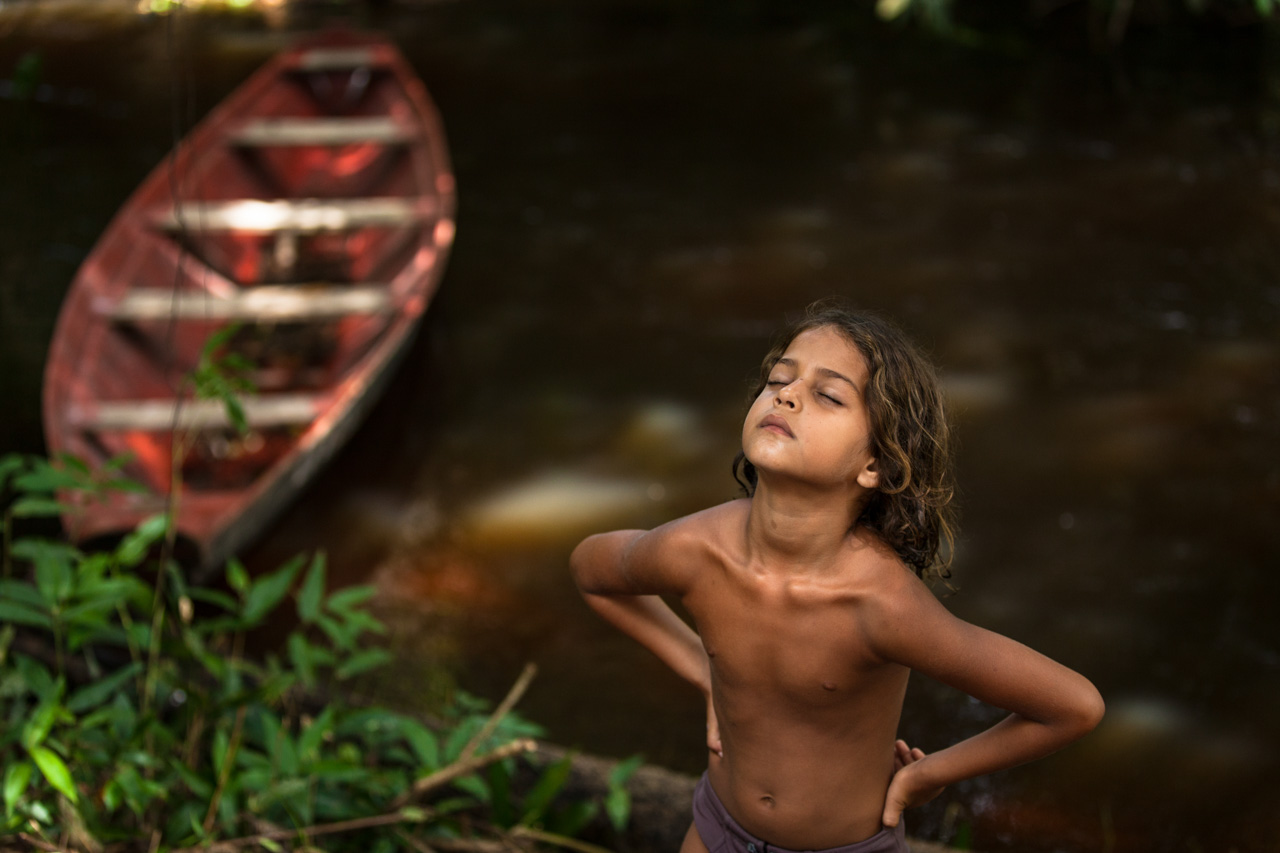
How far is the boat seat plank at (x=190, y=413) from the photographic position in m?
4.55

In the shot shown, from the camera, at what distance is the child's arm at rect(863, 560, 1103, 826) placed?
1479mm

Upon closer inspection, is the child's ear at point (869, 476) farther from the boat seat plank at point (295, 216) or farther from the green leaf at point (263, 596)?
the boat seat plank at point (295, 216)

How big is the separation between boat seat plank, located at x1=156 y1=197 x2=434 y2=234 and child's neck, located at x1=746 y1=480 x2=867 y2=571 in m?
4.65

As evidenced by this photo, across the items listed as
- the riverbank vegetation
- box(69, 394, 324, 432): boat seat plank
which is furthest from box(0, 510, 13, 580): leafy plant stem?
box(69, 394, 324, 432): boat seat plank

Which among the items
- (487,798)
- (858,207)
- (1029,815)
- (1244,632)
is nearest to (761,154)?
(858,207)

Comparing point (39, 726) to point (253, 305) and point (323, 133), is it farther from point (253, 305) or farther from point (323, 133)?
point (323, 133)

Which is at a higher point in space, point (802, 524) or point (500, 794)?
point (802, 524)

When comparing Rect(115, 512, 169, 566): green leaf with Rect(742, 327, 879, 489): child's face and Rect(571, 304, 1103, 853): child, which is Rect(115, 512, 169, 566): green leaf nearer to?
Rect(571, 304, 1103, 853): child

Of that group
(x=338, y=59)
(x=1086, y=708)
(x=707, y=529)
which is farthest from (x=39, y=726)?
(x=338, y=59)

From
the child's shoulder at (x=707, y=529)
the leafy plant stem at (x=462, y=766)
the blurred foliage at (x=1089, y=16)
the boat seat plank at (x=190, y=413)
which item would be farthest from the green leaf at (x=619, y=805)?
the blurred foliage at (x=1089, y=16)

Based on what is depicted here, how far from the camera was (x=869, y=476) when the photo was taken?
157 centimetres

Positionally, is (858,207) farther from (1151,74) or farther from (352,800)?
(352,800)

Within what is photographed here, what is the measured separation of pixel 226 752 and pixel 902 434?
1696 millimetres

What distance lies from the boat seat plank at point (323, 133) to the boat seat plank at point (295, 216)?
→ 714 millimetres
